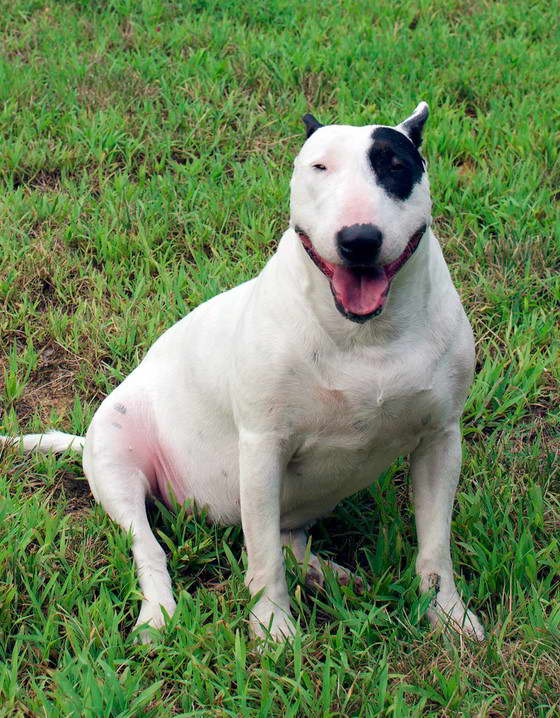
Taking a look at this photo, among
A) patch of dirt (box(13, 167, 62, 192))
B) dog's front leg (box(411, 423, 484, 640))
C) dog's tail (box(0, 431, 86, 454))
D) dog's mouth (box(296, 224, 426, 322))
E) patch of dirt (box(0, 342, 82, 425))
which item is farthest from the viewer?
patch of dirt (box(13, 167, 62, 192))

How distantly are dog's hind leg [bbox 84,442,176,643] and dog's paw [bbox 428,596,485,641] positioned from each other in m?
0.83

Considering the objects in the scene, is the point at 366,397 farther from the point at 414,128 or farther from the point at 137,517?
the point at 137,517

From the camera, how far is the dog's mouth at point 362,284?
2635mm

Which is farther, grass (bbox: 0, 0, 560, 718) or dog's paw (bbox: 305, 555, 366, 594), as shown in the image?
dog's paw (bbox: 305, 555, 366, 594)

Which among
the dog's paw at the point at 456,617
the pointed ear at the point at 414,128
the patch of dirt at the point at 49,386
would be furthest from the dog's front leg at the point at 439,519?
the patch of dirt at the point at 49,386

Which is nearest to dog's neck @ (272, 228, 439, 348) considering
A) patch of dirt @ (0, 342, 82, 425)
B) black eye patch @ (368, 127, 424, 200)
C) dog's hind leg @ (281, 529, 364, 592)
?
black eye patch @ (368, 127, 424, 200)

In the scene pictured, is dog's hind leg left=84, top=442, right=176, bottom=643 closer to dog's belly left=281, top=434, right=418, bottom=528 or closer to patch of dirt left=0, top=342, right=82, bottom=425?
dog's belly left=281, top=434, right=418, bottom=528

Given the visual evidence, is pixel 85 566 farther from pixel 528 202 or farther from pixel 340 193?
pixel 528 202

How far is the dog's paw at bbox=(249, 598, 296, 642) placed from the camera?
2.99m

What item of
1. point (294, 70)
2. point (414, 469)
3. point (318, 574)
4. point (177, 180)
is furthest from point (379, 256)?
point (294, 70)

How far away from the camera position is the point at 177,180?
5367 mm

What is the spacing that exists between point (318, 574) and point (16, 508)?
1.07 m

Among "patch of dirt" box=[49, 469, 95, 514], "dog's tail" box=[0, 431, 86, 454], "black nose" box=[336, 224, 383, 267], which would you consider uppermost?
"black nose" box=[336, 224, 383, 267]

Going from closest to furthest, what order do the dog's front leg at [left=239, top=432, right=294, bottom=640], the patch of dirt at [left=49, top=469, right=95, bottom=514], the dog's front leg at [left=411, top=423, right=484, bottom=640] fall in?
the dog's front leg at [left=239, top=432, right=294, bottom=640] < the dog's front leg at [left=411, top=423, right=484, bottom=640] < the patch of dirt at [left=49, top=469, right=95, bottom=514]
